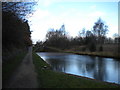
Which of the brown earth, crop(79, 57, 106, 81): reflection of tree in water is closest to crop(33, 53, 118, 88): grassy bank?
the brown earth

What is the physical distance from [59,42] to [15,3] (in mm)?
44595

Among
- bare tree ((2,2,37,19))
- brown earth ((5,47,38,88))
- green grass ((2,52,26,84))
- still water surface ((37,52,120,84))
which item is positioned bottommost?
still water surface ((37,52,120,84))

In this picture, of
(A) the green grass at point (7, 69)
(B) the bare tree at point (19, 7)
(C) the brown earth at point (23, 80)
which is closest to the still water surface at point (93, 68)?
(A) the green grass at point (7, 69)

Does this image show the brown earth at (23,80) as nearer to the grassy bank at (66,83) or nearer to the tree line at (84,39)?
the grassy bank at (66,83)

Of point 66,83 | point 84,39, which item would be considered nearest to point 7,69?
point 66,83

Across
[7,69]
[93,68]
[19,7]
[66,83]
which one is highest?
[19,7]

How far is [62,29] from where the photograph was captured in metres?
57.9

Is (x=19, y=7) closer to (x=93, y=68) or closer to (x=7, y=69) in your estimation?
(x=7, y=69)

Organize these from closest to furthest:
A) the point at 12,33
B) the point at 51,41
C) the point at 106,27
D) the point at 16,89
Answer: the point at 16,89 < the point at 12,33 < the point at 106,27 < the point at 51,41

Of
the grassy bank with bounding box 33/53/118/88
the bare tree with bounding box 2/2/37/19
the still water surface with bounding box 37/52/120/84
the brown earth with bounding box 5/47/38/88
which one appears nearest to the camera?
the brown earth with bounding box 5/47/38/88

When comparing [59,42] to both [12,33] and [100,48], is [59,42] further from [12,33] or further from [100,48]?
[12,33]

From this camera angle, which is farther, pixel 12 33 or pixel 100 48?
pixel 100 48

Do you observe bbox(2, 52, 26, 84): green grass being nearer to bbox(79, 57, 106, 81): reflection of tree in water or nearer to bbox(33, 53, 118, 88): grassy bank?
bbox(33, 53, 118, 88): grassy bank

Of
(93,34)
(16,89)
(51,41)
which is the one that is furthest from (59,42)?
(16,89)
